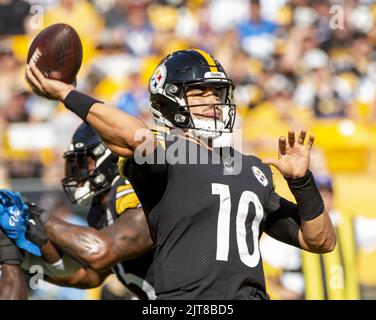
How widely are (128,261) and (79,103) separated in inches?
62.2

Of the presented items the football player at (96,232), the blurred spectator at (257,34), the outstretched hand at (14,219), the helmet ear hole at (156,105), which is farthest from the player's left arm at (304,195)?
the blurred spectator at (257,34)

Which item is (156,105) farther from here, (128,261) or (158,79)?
(128,261)

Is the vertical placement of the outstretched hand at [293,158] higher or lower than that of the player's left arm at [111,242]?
higher

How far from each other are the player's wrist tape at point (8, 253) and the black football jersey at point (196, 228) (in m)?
0.93

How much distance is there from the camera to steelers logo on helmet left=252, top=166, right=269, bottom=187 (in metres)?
3.73

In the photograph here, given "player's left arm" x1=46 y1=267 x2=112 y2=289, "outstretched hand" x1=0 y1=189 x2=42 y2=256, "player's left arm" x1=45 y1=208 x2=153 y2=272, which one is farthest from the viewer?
"player's left arm" x1=46 y1=267 x2=112 y2=289

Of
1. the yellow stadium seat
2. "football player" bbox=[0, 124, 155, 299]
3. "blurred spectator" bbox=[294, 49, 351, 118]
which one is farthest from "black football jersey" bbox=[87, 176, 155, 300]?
"blurred spectator" bbox=[294, 49, 351, 118]

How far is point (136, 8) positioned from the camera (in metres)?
11.2

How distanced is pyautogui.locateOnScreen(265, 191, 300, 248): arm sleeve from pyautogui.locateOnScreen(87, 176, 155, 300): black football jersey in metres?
0.85

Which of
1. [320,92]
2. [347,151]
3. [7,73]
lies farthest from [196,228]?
[7,73]

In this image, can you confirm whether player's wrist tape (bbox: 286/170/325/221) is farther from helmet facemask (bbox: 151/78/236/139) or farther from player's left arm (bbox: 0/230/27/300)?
player's left arm (bbox: 0/230/27/300)

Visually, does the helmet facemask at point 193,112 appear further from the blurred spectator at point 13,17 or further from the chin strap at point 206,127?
the blurred spectator at point 13,17

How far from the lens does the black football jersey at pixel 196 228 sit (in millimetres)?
3432

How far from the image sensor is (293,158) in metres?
3.62
